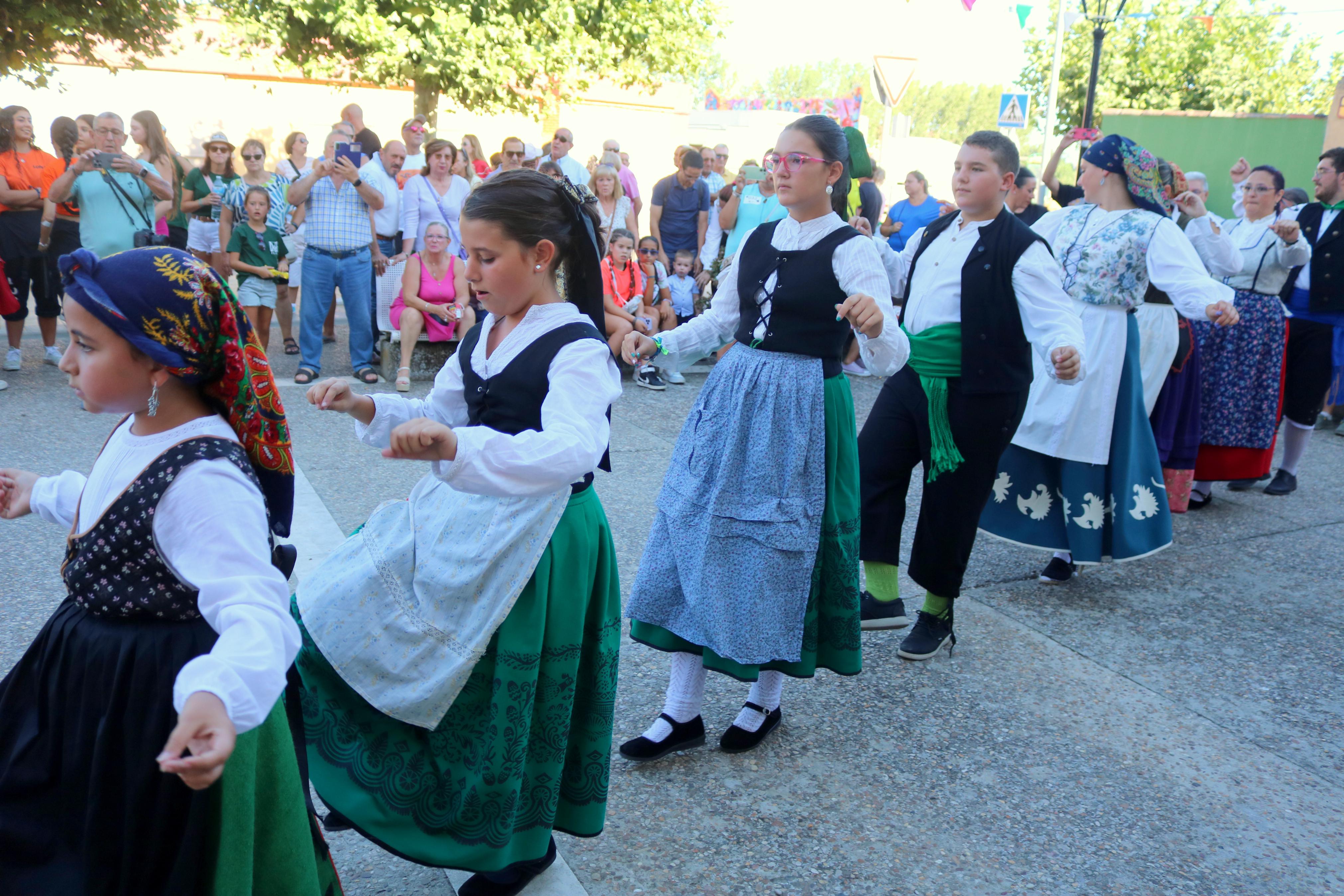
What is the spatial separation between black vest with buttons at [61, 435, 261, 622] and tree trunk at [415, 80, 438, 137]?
1813cm

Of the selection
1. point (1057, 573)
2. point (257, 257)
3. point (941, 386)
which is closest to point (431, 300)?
point (257, 257)

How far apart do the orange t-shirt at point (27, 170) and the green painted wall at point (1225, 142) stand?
17.5m

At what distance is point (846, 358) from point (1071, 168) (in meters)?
43.8

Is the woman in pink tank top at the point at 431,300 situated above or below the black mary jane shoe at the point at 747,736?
above

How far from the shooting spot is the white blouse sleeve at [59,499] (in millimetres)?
1868

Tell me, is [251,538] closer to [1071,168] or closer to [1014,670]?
[1014,670]

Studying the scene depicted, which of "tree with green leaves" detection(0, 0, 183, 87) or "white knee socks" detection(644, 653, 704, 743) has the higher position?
"tree with green leaves" detection(0, 0, 183, 87)

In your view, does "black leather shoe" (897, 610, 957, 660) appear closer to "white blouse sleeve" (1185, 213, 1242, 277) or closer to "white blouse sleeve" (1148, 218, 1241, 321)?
"white blouse sleeve" (1148, 218, 1241, 321)

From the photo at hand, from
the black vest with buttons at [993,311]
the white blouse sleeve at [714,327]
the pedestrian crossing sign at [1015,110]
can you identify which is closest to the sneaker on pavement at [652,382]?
the black vest with buttons at [993,311]

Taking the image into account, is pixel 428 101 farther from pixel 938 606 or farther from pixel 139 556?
pixel 139 556

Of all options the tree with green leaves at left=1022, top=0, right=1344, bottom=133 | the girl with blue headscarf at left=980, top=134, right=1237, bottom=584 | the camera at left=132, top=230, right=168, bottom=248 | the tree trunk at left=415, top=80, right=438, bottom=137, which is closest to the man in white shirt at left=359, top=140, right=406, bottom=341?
the camera at left=132, top=230, right=168, bottom=248

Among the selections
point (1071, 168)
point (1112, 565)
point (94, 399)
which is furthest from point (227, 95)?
point (1071, 168)

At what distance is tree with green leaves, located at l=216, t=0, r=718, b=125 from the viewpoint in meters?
17.0

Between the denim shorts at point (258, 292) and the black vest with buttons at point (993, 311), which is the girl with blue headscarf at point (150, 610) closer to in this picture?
the black vest with buttons at point (993, 311)
